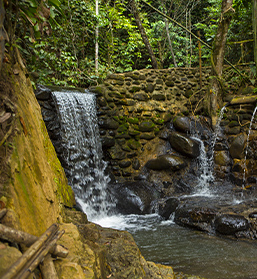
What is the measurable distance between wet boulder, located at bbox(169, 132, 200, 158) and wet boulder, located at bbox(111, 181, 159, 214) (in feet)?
3.68

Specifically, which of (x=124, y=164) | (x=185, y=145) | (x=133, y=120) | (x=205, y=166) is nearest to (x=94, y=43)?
(x=133, y=120)

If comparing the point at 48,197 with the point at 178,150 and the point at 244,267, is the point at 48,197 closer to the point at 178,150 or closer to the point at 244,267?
the point at 244,267

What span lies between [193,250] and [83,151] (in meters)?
2.98

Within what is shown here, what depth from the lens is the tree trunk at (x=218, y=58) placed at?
A: 5.72 m

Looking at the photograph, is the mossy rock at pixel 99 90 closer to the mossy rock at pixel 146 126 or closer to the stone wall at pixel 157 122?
the stone wall at pixel 157 122

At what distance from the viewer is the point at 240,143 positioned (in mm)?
5219

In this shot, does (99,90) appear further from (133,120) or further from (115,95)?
(133,120)

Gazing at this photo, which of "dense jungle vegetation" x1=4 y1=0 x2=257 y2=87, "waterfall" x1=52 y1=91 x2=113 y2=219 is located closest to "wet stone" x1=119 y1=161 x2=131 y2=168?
"waterfall" x1=52 y1=91 x2=113 y2=219

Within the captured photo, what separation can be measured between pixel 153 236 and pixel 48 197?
2162 millimetres

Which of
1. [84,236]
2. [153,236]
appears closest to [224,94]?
[153,236]

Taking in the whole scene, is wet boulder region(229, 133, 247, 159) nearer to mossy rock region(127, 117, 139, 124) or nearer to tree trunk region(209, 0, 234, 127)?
tree trunk region(209, 0, 234, 127)

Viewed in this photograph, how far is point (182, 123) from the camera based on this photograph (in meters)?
5.82

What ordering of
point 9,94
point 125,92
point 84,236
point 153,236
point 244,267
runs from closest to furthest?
1. point 9,94
2. point 84,236
3. point 244,267
4. point 153,236
5. point 125,92

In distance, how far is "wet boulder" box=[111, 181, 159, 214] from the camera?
4.46 metres
